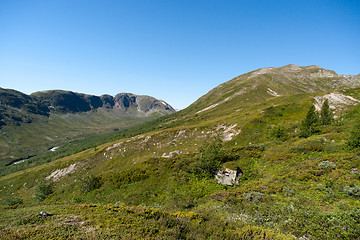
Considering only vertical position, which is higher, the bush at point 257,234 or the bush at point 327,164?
the bush at point 327,164

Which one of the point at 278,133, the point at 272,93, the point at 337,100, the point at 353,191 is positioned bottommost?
the point at 353,191

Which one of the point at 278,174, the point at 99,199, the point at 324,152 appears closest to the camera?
the point at 278,174

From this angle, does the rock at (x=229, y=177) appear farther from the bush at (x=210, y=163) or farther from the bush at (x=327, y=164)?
the bush at (x=327, y=164)

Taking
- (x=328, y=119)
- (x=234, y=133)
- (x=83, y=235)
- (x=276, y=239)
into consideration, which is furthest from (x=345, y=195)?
(x=234, y=133)

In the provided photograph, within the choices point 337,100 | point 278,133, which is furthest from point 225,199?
point 337,100

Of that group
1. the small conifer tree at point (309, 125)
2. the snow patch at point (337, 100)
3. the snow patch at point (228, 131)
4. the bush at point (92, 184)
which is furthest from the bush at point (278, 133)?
the snow patch at point (337, 100)

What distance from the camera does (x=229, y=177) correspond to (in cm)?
2092

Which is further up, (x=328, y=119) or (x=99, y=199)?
(x=328, y=119)

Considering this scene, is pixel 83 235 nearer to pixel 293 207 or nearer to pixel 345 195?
pixel 293 207

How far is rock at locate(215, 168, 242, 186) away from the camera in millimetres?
20562

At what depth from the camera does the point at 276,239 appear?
8633 mm

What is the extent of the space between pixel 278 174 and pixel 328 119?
117 feet

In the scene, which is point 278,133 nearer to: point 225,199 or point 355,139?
point 355,139

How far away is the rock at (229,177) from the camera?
67.5 feet
